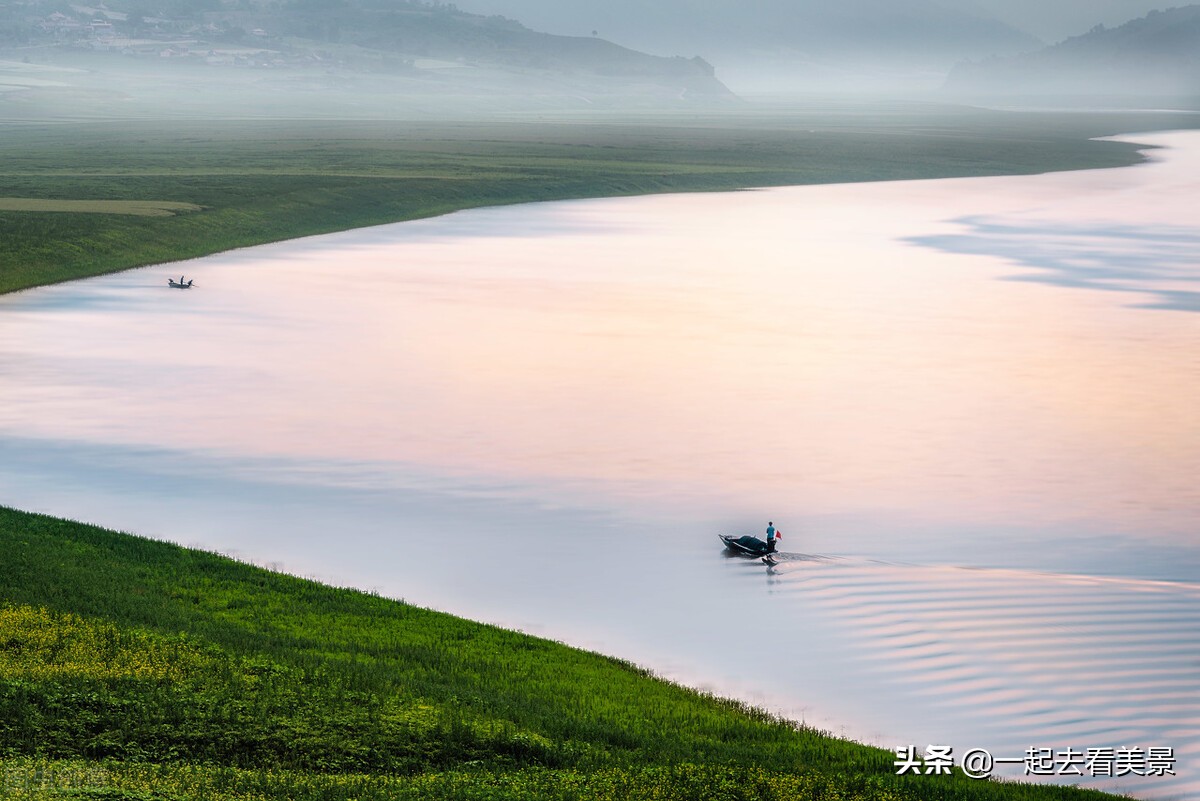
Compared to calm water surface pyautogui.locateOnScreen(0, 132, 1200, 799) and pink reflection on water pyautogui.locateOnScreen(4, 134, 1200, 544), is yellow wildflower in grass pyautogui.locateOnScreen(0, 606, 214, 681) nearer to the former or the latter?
calm water surface pyautogui.locateOnScreen(0, 132, 1200, 799)

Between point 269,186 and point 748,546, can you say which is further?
point 269,186

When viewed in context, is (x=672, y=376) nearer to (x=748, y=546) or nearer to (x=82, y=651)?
(x=748, y=546)

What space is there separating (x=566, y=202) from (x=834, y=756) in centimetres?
12369

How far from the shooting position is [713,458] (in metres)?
48.4

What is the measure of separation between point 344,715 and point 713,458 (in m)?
24.1

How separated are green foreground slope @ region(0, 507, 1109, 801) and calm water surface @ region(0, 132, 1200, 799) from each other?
8.07 feet

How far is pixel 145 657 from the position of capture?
28156 mm

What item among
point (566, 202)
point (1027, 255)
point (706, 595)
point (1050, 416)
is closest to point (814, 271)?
point (1027, 255)

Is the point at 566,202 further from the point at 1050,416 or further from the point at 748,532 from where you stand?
the point at 748,532

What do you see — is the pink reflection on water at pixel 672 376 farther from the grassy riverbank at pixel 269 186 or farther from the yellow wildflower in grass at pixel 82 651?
the yellow wildflower in grass at pixel 82 651

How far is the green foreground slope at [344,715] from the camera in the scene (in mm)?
23156

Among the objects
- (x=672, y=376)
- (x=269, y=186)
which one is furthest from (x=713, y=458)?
(x=269, y=186)

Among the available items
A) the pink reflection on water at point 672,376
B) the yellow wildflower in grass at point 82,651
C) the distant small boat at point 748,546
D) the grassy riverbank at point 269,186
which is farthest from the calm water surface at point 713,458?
the yellow wildflower in grass at point 82,651

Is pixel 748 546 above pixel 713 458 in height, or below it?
above
